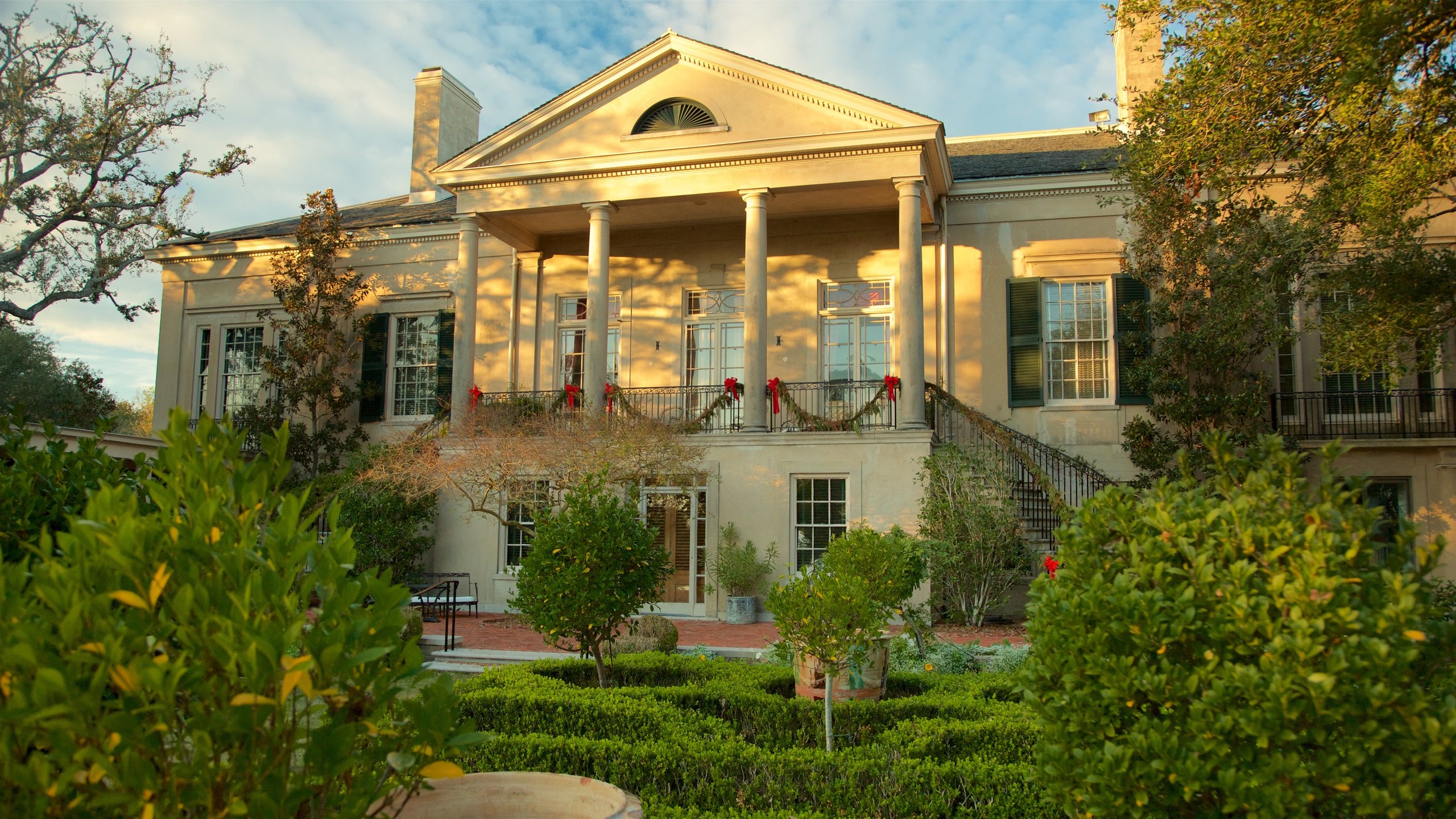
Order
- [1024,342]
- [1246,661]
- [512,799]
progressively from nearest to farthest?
[1246,661] < [512,799] < [1024,342]

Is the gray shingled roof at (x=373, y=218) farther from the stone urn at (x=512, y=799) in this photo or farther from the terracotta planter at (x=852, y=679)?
the stone urn at (x=512, y=799)

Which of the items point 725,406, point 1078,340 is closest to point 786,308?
point 725,406

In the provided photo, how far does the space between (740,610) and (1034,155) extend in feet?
35.7

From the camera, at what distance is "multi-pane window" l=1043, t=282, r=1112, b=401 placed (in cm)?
1722

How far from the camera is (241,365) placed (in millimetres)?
22031

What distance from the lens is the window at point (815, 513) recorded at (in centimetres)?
1588

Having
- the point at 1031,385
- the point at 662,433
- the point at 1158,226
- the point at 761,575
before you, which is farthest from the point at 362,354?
the point at 1158,226

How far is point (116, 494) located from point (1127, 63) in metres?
20.7

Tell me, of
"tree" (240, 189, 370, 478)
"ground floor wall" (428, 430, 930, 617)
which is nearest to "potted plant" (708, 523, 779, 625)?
"ground floor wall" (428, 430, 930, 617)

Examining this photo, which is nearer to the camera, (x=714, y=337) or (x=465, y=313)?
(x=465, y=313)

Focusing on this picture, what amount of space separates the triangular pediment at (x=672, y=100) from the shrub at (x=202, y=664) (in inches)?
586

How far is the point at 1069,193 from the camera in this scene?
17438 mm

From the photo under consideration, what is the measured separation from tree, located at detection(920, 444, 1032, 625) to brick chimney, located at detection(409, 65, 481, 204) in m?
15.5

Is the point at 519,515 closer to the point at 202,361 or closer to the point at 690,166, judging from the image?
the point at 690,166
